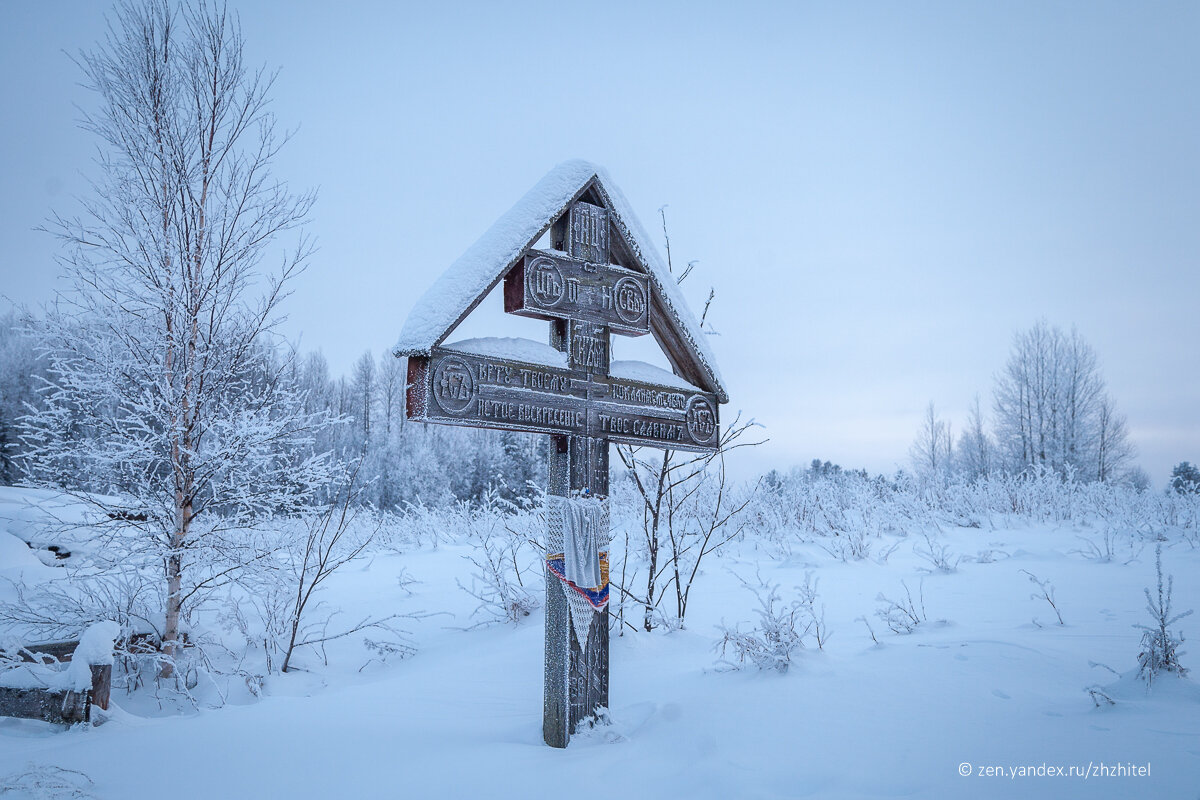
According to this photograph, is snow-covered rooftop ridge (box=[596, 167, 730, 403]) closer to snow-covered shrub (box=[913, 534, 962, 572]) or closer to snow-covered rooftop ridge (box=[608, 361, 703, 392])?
snow-covered rooftop ridge (box=[608, 361, 703, 392])

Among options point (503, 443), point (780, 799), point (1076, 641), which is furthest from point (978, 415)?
point (780, 799)

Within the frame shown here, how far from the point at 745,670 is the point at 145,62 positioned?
22.5ft

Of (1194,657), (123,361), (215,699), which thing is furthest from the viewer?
(123,361)

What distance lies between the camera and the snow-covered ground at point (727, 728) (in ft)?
7.80

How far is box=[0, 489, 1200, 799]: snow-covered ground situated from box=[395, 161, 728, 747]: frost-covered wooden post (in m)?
0.48

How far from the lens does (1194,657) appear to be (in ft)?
11.1

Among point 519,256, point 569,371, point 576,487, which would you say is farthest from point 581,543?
point 519,256

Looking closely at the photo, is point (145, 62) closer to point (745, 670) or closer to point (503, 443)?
point (745, 670)

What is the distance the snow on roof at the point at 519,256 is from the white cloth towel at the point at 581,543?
1060 millimetres

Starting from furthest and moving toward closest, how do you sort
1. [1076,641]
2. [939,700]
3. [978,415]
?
[978,415], [1076,641], [939,700]

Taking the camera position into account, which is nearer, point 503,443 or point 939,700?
point 939,700

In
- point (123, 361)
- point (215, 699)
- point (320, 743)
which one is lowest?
point (215, 699)

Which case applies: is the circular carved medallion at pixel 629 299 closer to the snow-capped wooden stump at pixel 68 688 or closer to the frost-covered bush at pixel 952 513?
the snow-capped wooden stump at pixel 68 688

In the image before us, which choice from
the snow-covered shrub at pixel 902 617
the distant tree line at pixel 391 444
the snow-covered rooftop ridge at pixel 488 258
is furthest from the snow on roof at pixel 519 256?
the distant tree line at pixel 391 444
